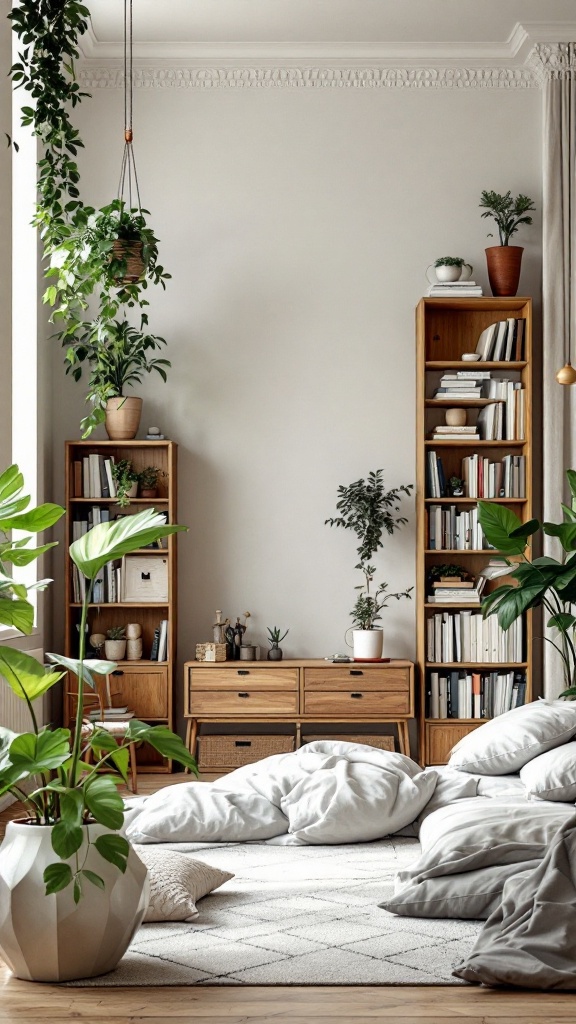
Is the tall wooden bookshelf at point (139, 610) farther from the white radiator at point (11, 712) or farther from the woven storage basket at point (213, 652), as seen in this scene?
the white radiator at point (11, 712)

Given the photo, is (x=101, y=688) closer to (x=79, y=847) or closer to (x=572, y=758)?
(x=572, y=758)

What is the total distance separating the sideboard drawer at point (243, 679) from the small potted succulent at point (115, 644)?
1.54ft

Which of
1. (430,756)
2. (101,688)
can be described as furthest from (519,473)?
(101,688)

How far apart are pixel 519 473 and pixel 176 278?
2.31 metres

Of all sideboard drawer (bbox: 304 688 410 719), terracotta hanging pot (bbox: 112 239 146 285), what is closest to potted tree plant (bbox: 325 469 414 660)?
sideboard drawer (bbox: 304 688 410 719)

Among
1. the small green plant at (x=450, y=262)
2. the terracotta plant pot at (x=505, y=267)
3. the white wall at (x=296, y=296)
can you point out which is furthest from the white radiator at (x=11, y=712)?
the terracotta plant pot at (x=505, y=267)

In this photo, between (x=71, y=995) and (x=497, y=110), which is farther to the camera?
(x=497, y=110)

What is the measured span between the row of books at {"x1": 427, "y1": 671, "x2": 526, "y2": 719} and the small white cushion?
111 inches

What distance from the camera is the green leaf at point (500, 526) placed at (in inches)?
218

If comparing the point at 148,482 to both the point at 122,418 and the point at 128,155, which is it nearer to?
the point at 122,418

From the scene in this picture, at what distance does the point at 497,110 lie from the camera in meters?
6.62

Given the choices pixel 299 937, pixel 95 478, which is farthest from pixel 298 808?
pixel 95 478

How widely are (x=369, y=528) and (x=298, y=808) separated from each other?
7.80 feet

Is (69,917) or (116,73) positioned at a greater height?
(116,73)
